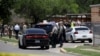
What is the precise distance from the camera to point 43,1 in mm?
70250

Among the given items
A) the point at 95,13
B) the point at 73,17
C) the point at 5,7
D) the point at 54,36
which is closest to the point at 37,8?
the point at 73,17

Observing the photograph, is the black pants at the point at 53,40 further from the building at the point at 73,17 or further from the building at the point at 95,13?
the building at the point at 73,17

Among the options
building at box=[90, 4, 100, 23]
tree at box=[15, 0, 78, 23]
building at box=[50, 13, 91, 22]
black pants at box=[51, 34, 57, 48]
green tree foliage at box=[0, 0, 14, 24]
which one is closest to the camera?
black pants at box=[51, 34, 57, 48]

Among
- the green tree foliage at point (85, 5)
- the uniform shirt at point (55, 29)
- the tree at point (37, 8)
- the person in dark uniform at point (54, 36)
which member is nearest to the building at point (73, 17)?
the tree at point (37, 8)

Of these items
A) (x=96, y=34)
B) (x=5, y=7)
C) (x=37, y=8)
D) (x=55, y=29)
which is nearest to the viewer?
(x=96, y=34)

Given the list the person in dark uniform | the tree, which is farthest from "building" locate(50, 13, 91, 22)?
the person in dark uniform

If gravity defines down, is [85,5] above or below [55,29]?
above

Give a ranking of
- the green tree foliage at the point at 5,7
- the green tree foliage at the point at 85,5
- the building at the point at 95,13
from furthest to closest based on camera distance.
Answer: the green tree foliage at the point at 85,5, the building at the point at 95,13, the green tree foliage at the point at 5,7

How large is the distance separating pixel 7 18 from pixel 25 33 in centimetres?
3511

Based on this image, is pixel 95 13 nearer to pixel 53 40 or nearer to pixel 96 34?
pixel 53 40

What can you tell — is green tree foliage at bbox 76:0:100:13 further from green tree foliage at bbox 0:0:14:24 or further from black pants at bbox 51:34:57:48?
black pants at bbox 51:34:57:48

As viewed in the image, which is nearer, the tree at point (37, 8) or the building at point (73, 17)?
the tree at point (37, 8)

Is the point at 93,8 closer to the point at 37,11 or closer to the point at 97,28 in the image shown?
the point at 37,11

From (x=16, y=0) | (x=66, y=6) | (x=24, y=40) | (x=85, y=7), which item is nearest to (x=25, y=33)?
(x=24, y=40)
